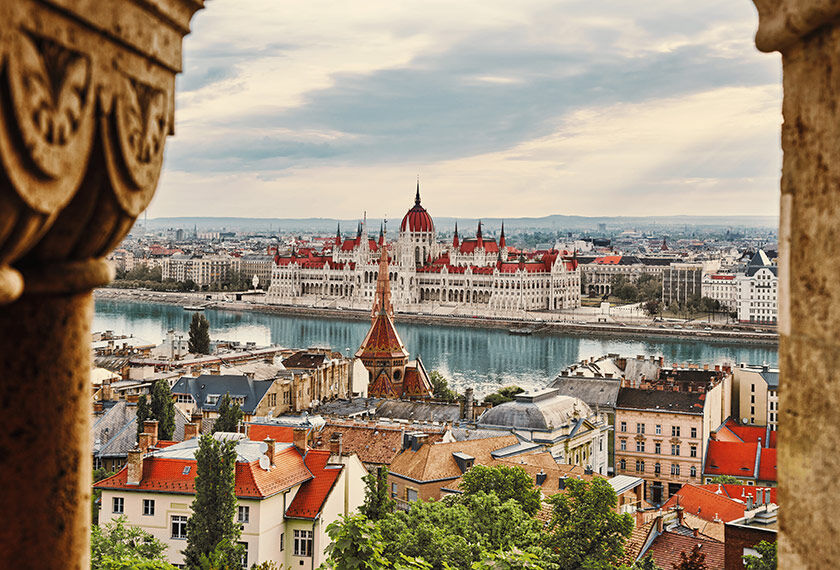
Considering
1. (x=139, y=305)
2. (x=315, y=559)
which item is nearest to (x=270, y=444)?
(x=315, y=559)

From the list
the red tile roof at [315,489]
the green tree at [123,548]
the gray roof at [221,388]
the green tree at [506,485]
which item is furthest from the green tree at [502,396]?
the green tree at [123,548]

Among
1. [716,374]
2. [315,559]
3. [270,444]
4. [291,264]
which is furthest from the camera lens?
[291,264]

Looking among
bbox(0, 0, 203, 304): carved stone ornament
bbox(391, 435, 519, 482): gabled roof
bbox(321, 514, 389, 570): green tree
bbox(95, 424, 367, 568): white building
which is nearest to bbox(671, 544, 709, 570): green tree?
bbox(95, 424, 367, 568): white building

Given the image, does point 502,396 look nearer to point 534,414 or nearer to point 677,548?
point 534,414

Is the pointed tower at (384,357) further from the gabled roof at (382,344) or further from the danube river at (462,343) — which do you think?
the danube river at (462,343)

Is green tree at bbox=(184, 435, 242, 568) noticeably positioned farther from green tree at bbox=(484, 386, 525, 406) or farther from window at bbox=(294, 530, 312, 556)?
green tree at bbox=(484, 386, 525, 406)

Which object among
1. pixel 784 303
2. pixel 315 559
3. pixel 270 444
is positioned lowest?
pixel 315 559

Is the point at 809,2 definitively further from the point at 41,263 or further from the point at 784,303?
the point at 41,263
